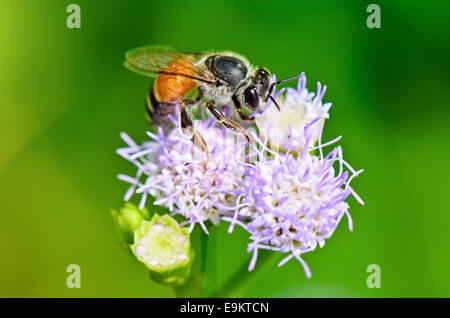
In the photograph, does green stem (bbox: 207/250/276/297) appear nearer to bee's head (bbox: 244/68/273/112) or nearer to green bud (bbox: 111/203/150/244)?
green bud (bbox: 111/203/150/244)

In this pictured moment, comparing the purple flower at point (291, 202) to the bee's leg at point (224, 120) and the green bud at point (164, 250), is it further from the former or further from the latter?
the green bud at point (164, 250)

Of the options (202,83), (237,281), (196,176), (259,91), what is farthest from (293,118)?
(237,281)

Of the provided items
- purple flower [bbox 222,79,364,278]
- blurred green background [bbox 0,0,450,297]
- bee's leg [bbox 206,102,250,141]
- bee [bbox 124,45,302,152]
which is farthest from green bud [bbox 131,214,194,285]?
blurred green background [bbox 0,0,450,297]

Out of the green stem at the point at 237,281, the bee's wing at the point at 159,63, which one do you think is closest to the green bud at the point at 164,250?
the green stem at the point at 237,281

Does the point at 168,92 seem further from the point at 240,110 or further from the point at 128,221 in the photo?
the point at 128,221
